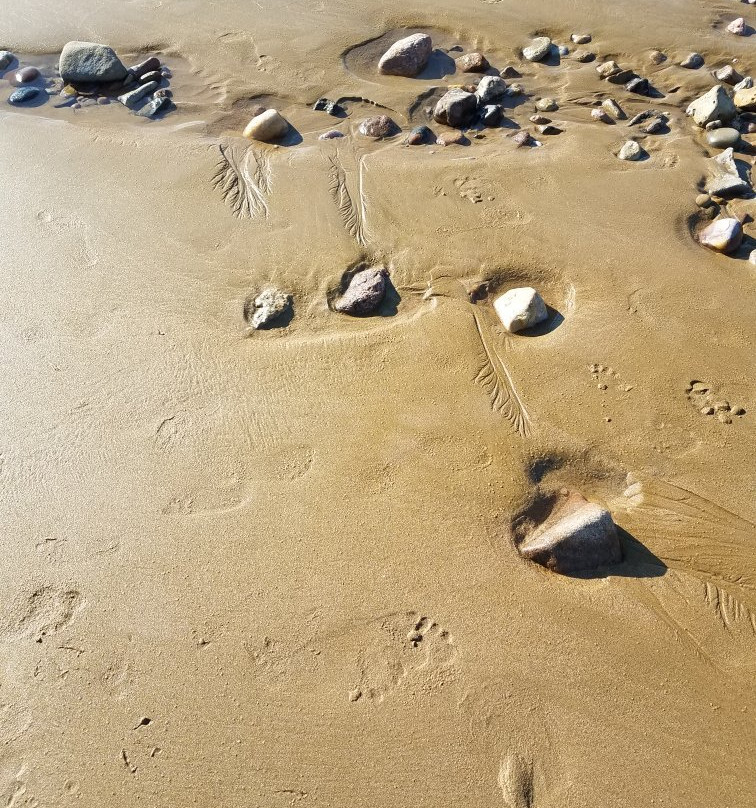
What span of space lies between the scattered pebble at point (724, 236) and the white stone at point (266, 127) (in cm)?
312

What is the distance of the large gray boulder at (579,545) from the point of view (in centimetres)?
247

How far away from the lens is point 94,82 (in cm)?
521

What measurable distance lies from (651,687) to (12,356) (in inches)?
134

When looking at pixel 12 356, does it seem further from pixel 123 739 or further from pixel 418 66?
pixel 418 66

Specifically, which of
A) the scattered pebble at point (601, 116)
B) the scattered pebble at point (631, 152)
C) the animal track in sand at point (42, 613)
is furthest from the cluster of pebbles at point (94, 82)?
the animal track in sand at point (42, 613)

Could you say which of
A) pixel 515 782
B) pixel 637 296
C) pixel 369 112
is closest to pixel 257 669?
A: pixel 515 782

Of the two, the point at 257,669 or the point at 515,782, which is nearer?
the point at 515,782

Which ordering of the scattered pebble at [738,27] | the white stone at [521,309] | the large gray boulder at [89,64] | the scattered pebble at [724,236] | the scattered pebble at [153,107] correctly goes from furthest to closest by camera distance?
1. the scattered pebble at [738,27]
2. the large gray boulder at [89,64]
3. the scattered pebble at [153,107]
4. the scattered pebble at [724,236]
5. the white stone at [521,309]

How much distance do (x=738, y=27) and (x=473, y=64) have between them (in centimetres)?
261

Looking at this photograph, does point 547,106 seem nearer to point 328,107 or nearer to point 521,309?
point 328,107

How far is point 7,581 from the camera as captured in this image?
2490 millimetres

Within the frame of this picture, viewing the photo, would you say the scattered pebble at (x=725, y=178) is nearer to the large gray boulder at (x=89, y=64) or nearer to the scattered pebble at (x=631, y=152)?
the scattered pebble at (x=631, y=152)

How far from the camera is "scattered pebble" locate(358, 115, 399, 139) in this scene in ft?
15.1

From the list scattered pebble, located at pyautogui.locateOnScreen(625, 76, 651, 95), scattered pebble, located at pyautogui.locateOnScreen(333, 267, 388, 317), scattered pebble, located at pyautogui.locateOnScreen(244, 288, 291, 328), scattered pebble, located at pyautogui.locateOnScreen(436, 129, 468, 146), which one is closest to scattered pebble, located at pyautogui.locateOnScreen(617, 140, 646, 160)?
scattered pebble, located at pyautogui.locateOnScreen(625, 76, 651, 95)
